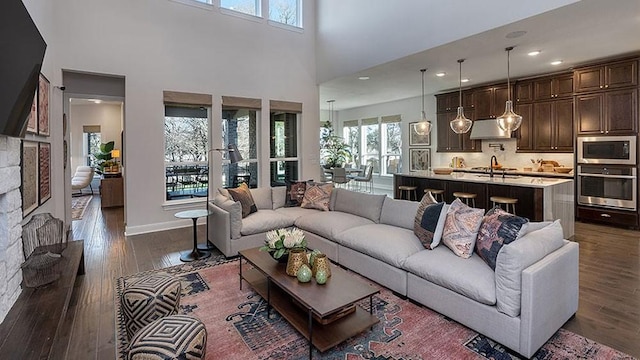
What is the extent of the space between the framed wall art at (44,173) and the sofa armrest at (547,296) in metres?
4.73

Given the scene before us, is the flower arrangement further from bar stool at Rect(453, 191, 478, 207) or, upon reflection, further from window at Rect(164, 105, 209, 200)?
window at Rect(164, 105, 209, 200)

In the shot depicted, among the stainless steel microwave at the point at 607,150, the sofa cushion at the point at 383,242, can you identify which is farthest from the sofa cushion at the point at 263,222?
the stainless steel microwave at the point at 607,150

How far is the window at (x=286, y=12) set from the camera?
709 cm

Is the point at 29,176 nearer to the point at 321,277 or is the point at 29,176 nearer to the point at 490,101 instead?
the point at 321,277

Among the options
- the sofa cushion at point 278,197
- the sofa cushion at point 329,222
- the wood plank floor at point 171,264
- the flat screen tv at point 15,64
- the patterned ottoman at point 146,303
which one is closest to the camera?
the flat screen tv at point 15,64

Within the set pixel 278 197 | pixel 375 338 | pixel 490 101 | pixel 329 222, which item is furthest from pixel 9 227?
pixel 490 101

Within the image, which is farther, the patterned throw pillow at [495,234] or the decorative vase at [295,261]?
the decorative vase at [295,261]

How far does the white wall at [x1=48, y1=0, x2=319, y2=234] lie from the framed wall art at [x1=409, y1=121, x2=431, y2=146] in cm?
453

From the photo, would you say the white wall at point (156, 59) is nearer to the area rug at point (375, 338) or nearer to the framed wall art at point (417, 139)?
the area rug at point (375, 338)

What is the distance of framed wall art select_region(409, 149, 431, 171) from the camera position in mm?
9492

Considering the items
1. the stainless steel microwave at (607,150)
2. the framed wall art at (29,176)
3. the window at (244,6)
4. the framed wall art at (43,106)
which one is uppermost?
the window at (244,6)

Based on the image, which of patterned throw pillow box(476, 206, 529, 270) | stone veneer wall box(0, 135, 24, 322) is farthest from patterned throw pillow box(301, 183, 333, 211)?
stone veneer wall box(0, 135, 24, 322)

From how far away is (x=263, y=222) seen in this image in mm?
4492

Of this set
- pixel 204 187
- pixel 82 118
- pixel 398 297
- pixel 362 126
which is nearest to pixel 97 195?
pixel 82 118
